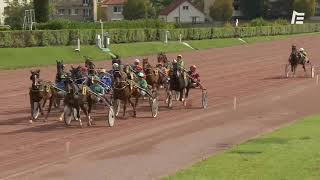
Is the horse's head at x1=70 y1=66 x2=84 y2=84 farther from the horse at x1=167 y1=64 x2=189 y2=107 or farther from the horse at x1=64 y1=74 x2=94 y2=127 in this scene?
the horse at x1=167 y1=64 x2=189 y2=107

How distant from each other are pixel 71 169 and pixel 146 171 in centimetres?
141

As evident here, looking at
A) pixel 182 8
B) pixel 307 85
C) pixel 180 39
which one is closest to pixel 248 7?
pixel 182 8

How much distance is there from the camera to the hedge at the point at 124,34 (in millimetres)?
41191

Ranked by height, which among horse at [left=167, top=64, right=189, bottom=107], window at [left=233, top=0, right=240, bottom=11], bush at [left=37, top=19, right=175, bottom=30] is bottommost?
horse at [left=167, top=64, right=189, bottom=107]

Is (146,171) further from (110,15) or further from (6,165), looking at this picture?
(110,15)

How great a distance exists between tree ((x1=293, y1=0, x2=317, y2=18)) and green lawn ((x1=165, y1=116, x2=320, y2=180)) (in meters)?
79.2

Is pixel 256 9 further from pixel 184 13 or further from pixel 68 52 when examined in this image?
pixel 68 52

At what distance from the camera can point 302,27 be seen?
74125mm

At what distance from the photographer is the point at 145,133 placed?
16.4m

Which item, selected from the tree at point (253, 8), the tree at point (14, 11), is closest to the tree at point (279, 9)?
the tree at point (253, 8)

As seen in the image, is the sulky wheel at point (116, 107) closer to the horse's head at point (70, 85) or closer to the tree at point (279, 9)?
the horse's head at point (70, 85)

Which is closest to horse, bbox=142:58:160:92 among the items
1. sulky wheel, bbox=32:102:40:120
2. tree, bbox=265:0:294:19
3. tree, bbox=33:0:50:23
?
sulky wheel, bbox=32:102:40:120

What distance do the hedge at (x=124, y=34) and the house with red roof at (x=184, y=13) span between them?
134ft

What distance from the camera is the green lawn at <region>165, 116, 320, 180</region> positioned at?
1035cm
